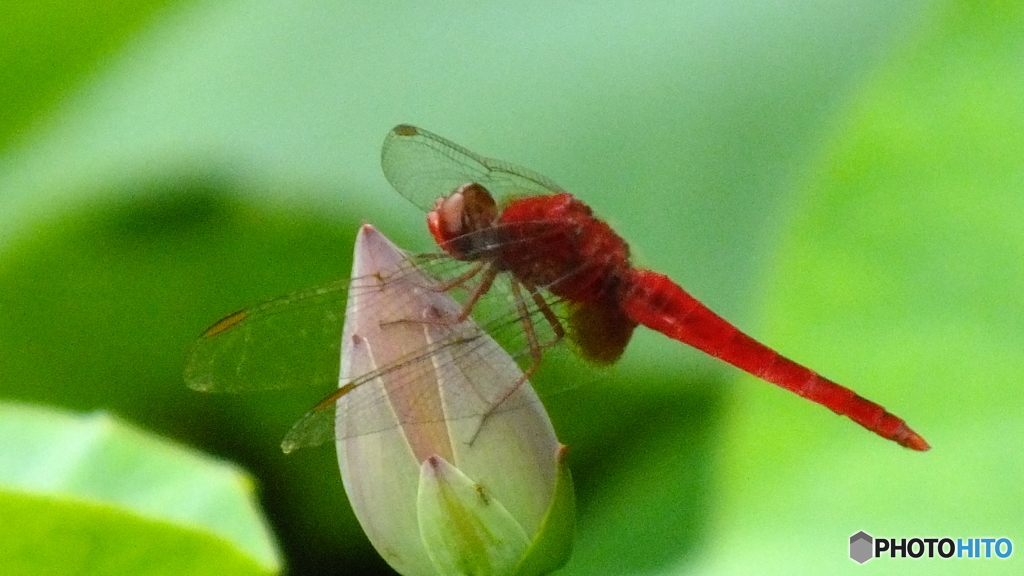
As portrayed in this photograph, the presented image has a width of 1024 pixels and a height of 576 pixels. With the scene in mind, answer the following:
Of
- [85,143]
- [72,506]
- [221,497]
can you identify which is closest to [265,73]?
[85,143]

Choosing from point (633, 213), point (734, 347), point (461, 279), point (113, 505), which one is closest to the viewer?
point (113, 505)

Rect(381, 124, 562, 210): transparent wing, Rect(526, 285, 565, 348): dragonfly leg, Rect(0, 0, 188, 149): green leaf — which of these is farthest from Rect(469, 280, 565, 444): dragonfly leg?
Rect(0, 0, 188, 149): green leaf

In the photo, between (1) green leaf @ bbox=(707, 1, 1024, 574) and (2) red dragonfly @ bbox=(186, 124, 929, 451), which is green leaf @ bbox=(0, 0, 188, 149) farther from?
(1) green leaf @ bbox=(707, 1, 1024, 574)

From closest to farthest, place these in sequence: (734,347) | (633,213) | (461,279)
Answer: (461,279), (734,347), (633,213)

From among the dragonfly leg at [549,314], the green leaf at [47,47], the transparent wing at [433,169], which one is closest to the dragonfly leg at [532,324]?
the dragonfly leg at [549,314]

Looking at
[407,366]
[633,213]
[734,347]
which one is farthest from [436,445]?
[633,213]

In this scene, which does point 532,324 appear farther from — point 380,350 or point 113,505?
point 113,505

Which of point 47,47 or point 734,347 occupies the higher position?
point 47,47
